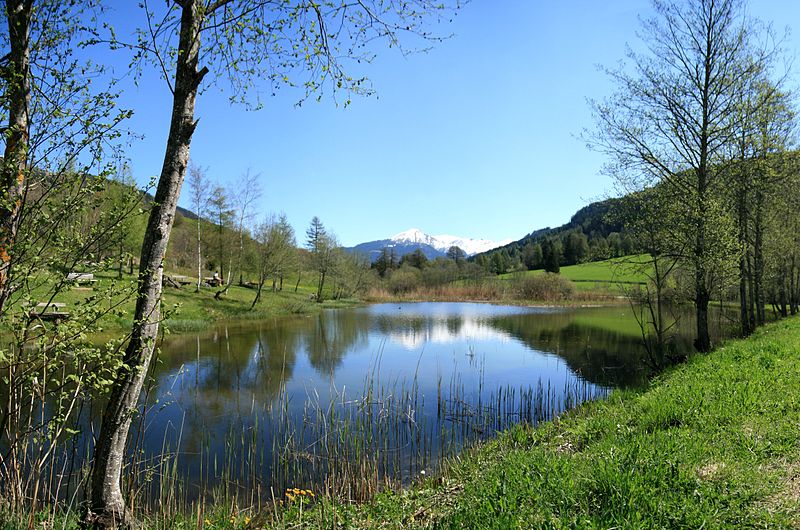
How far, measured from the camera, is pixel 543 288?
197 feet

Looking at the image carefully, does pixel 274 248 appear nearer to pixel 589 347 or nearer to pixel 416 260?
pixel 589 347

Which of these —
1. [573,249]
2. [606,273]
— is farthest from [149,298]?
[573,249]

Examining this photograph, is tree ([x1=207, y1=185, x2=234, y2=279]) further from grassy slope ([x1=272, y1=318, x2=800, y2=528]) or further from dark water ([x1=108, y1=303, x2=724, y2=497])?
grassy slope ([x1=272, y1=318, x2=800, y2=528])

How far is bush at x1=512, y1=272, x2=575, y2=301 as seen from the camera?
191ft

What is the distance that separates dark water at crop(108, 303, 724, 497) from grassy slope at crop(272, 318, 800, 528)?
1558 millimetres

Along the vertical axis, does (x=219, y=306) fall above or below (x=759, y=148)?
below

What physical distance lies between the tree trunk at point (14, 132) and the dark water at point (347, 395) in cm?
226

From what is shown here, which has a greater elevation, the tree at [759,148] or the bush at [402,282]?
the tree at [759,148]

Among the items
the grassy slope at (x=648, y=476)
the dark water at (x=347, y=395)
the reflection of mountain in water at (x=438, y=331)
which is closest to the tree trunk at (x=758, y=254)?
the dark water at (x=347, y=395)

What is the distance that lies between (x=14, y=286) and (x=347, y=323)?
29.3 m

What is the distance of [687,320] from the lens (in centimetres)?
2728

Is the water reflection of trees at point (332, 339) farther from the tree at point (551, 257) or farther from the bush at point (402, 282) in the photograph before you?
the tree at point (551, 257)

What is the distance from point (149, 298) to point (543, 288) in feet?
198

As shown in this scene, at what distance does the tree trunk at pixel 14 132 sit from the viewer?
329 cm
